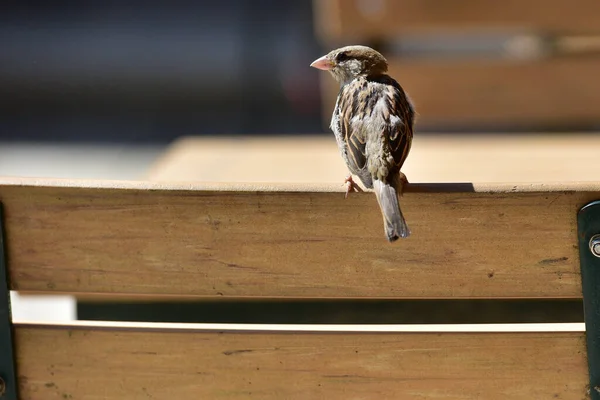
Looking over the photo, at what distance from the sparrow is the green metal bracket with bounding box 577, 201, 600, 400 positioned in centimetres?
35

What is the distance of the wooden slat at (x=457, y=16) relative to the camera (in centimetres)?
460

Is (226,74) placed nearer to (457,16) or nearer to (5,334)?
(457,16)

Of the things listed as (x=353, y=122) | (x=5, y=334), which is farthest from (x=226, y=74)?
(x=5, y=334)

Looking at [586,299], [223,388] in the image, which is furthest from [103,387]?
[586,299]

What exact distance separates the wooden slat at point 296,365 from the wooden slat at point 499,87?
2931mm

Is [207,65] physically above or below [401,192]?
below

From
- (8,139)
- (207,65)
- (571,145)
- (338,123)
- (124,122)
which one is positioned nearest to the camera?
(338,123)

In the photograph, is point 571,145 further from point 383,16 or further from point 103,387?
point 103,387

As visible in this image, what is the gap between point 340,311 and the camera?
293 cm

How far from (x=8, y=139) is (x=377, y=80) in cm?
816

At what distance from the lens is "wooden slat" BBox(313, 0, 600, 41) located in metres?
4.60

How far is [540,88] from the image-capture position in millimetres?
4707

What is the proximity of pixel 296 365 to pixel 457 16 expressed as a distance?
10.4ft

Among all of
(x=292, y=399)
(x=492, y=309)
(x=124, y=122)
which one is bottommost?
(x=124, y=122)
